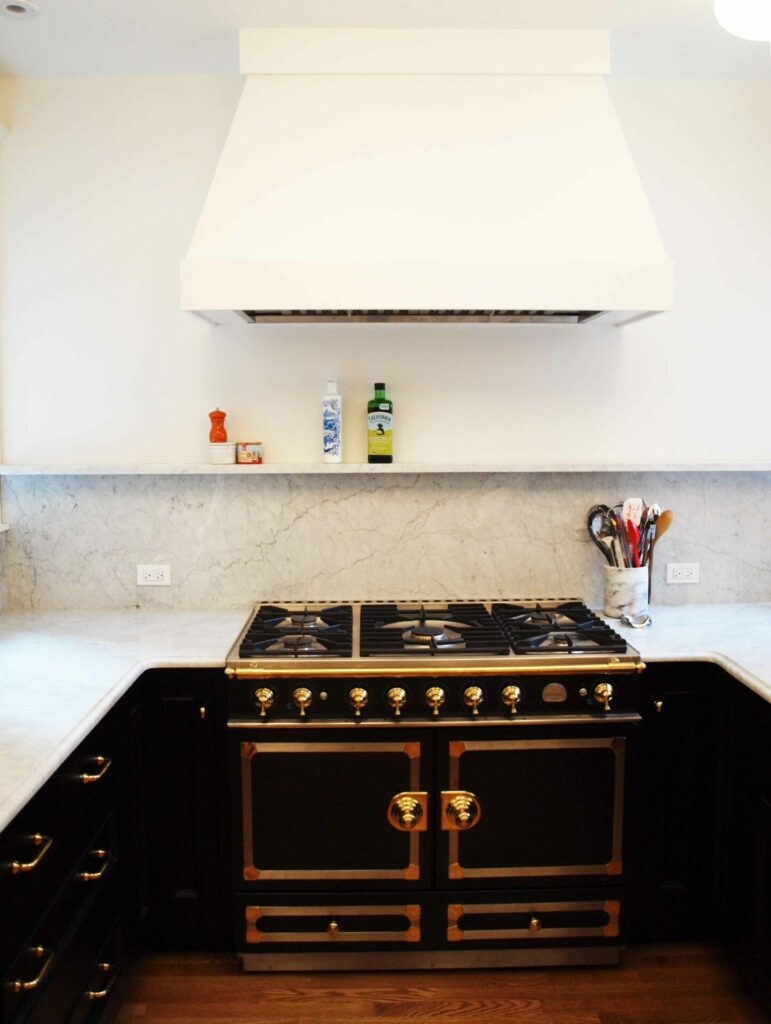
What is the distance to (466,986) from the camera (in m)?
2.16

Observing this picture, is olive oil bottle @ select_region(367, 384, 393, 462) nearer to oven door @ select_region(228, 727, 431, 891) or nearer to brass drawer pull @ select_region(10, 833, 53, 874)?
oven door @ select_region(228, 727, 431, 891)

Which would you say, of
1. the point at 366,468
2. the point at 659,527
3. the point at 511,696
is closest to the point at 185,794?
the point at 511,696

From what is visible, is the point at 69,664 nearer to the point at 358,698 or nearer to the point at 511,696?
the point at 358,698

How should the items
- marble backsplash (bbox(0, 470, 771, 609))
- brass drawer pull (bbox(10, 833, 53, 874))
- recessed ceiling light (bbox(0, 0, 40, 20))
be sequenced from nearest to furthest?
brass drawer pull (bbox(10, 833, 53, 874)) → recessed ceiling light (bbox(0, 0, 40, 20)) → marble backsplash (bbox(0, 470, 771, 609))

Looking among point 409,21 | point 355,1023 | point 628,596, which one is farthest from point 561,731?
point 409,21

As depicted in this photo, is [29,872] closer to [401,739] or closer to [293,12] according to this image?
[401,739]

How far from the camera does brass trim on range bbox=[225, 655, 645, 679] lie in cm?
208

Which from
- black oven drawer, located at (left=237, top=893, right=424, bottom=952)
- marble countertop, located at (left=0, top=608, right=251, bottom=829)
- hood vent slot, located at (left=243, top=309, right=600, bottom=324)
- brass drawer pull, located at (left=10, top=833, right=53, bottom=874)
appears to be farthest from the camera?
hood vent slot, located at (left=243, top=309, right=600, bottom=324)

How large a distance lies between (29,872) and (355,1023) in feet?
3.49

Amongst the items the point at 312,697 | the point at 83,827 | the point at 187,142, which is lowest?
the point at 83,827

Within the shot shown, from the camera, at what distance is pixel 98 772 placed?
5.96ft

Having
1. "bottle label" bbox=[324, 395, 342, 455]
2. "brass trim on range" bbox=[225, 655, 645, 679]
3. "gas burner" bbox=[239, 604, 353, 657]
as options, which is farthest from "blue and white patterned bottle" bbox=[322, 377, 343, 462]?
"brass trim on range" bbox=[225, 655, 645, 679]

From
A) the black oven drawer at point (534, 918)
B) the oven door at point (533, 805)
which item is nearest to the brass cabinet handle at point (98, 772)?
the oven door at point (533, 805)

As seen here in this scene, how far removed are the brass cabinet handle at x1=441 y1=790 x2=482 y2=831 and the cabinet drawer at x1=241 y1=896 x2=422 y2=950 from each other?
25cm
